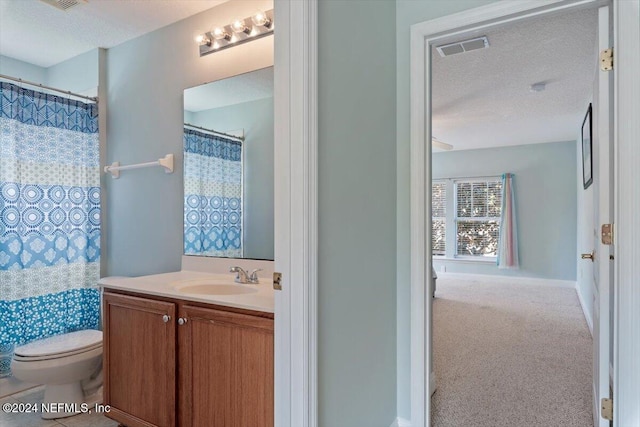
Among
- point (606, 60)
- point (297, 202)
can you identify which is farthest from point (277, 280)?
point (606, 60)

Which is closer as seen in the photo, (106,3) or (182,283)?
(182,283)

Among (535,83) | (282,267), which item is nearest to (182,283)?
(282,267)

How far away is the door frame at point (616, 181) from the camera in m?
1.39

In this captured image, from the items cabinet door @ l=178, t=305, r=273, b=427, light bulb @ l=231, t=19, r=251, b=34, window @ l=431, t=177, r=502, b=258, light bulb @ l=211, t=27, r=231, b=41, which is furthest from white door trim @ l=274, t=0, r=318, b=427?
window @ l=431, t=177, r=502, b=258

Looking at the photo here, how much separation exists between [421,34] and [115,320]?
2109 mm

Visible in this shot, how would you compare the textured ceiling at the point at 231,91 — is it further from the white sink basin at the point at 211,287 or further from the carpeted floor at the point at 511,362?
the carpeted floor at the point at 511,362

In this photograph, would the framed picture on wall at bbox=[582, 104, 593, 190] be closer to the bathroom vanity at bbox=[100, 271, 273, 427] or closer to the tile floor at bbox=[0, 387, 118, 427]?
the bathroom vanity at bbox=[100, 271, 273, 427]

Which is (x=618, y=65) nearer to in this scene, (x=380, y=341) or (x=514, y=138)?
(x=380, y=341)

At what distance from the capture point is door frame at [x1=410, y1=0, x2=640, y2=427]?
54.6 inches

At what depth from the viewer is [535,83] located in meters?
3.43

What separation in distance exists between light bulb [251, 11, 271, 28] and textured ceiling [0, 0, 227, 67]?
348 mm

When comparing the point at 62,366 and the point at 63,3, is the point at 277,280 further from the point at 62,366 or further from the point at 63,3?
the point at 63,3

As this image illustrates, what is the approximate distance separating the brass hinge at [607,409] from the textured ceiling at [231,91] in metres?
2.17

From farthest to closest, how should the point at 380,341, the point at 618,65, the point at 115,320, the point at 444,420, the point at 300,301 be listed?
the point at 444,420
the point at 115,320
the point at 380,341
the point at 618,65
the point at 300,301
